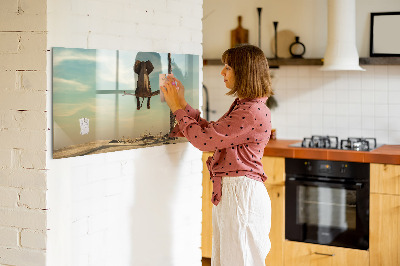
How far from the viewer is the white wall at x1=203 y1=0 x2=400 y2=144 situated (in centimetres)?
467

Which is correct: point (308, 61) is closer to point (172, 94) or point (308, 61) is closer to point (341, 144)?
point (341, 144)

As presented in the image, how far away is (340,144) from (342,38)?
80cm

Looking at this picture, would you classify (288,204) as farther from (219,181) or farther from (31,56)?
(31,56)

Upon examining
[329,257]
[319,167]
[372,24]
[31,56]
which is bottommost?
[329,257]

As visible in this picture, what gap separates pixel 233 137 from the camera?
272 centimetres

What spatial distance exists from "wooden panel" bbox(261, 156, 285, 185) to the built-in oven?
1.5 inches

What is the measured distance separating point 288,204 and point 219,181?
1.63m

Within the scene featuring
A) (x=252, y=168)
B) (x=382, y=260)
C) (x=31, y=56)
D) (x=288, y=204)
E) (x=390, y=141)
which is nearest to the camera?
(x=31, y=56)

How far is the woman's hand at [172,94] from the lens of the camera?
2.87 meters

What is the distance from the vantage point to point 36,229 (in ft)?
7.73

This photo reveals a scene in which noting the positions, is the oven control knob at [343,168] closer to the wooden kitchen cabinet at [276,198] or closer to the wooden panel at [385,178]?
the wooden panel at [385,178]

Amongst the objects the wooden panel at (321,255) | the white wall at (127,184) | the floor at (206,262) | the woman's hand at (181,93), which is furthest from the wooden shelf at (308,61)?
the woman's hand at (181,93)

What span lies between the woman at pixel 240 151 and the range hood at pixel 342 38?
5.95ft

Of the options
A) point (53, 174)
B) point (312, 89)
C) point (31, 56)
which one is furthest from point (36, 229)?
point (312, 89)
